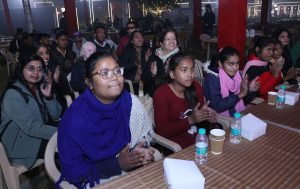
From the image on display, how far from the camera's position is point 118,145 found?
1912 mm

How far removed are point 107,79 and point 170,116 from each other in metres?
0.83

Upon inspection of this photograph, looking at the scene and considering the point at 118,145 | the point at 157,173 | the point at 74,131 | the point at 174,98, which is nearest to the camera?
the point at 157,173

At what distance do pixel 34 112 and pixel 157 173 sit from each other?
1.37 meters

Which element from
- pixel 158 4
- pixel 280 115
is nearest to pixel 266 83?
pixel 280 115

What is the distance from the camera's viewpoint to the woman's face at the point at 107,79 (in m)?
1.71

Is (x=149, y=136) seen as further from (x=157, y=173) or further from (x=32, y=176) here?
(x=32, y=176)

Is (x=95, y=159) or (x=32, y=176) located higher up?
(x=95, y=159)

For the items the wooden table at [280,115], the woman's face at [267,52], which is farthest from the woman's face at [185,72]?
the woman's face at [267,52]

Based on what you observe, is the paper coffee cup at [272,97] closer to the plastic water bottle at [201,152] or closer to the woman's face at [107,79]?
the plastic water bottle at [201,152]

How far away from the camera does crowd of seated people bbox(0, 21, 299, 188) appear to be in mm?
1695

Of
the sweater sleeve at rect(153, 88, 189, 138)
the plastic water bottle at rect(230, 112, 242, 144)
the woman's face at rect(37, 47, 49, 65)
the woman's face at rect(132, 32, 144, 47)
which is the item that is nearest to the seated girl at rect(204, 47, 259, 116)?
the sweater sleeve at rect(153, 88, 189, 138)

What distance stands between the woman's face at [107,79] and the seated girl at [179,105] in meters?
0.65

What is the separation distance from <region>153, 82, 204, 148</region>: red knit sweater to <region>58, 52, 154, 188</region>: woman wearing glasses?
47 centimetres

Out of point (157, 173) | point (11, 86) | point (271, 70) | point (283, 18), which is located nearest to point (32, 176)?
point (11, 86)
